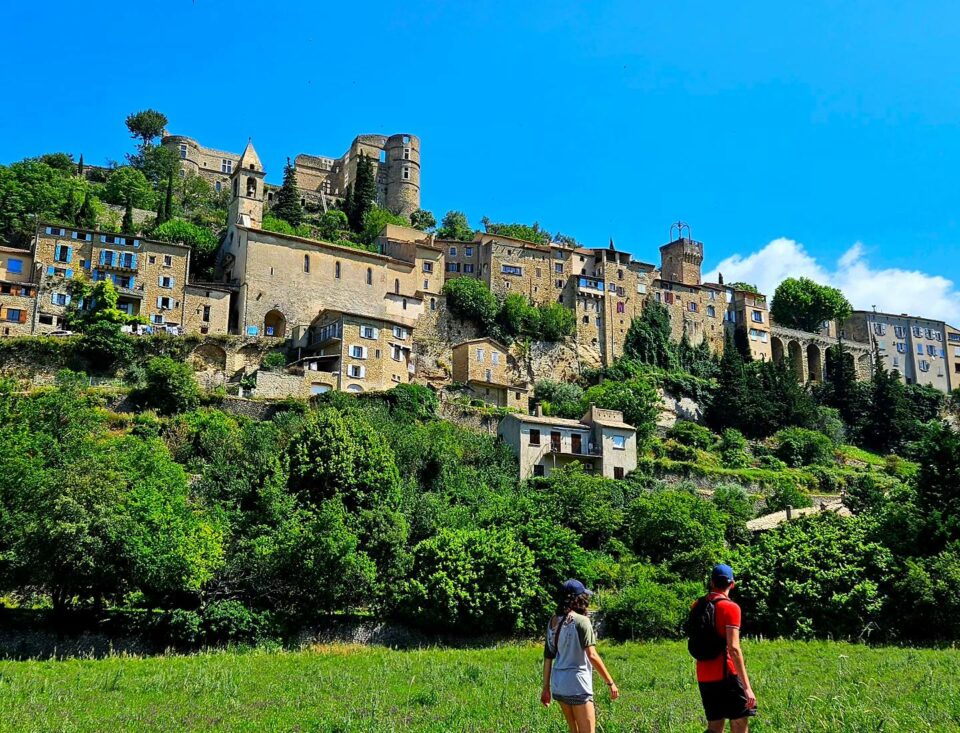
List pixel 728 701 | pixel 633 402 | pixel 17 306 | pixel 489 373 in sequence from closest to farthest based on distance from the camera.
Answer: pixel 728 701
pixel 17 306
pixel 633 402
pixel 489 373

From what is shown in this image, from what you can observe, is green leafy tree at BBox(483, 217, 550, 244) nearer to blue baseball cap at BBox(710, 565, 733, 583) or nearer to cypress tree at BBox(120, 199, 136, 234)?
cypress tree at BBox(120, 199, 136, 234)

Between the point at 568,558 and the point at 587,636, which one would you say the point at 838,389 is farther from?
the point at 587,636

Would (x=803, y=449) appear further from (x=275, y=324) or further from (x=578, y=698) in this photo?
(x=578, y=698)

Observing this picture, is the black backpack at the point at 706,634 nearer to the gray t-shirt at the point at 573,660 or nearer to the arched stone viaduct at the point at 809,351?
the gray t-shirt at the point at 573,660

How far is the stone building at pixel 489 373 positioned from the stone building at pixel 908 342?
145ft

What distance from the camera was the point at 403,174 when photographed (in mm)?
107125

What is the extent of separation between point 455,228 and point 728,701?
8806cm

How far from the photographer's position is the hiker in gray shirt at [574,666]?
10039mm

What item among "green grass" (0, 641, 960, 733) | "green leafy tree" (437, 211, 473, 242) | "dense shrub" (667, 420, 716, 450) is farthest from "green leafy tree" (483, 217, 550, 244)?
"green grass" (0, 641, 960, 733)

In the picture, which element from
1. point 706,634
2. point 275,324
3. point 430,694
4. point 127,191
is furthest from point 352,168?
point 706,634

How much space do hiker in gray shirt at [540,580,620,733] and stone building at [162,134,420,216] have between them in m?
95.9

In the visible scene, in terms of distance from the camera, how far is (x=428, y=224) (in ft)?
342

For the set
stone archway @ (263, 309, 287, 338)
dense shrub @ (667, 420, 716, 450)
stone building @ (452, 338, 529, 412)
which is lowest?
dense shrub @ (667, 420, 716, 450)

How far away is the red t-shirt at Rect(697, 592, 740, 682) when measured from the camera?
9516mm
